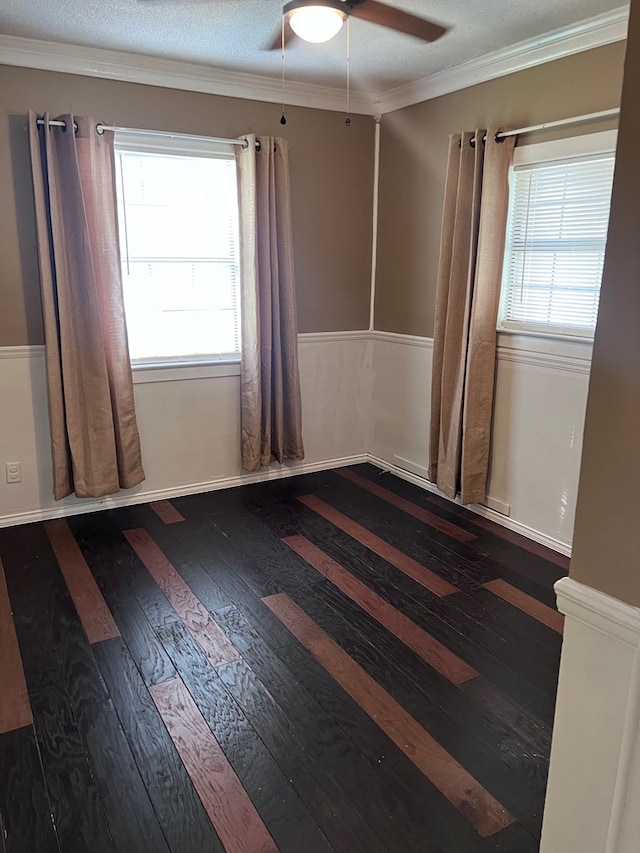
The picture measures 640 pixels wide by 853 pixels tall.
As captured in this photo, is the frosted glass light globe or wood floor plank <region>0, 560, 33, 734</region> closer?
wood floor plank <region>0, 560, 33, 734</region>

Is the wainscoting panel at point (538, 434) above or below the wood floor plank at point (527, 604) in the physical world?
above

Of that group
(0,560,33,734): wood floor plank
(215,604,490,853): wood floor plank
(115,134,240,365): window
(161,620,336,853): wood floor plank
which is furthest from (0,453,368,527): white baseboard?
(215,604,490,853): wood floor plank

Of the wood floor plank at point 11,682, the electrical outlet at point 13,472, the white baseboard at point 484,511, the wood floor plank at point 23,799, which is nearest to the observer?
the wood floor plank at point 23,799

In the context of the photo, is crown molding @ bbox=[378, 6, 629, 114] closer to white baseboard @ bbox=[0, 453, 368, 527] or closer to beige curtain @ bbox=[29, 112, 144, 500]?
beige curtain @ bbox=[29, 112, 144, 500]

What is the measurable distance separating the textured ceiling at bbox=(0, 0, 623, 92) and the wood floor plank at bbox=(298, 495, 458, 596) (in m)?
2.45

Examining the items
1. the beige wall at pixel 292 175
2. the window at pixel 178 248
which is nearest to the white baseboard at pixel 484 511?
the beige wall at pixel 292 175

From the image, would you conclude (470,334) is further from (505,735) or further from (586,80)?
(505,735)

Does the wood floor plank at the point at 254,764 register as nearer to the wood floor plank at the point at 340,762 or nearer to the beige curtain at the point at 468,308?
the wood floor plank at the point at 340,762

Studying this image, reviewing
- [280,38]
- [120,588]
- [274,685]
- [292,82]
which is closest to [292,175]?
[292,82]

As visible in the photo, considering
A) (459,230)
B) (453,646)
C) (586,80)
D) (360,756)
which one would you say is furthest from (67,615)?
(586,80)

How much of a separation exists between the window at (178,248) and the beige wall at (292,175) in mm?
170

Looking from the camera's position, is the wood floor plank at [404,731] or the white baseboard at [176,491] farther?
the white baseboard at [176,491]

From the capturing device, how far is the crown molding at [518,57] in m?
2.75

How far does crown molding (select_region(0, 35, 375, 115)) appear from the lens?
3146 mm
